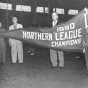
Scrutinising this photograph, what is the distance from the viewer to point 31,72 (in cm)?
893

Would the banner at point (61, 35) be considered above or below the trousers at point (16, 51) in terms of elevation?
above

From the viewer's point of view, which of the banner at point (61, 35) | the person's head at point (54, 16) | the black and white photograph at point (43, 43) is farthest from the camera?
the person's head at point (54, 16)

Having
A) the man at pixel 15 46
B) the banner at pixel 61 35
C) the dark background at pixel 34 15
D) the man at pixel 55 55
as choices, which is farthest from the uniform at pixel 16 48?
the man at pixel 55 55

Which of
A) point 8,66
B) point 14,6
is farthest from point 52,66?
point 14,6

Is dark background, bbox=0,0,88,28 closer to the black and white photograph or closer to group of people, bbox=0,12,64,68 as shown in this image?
the black and white photograph

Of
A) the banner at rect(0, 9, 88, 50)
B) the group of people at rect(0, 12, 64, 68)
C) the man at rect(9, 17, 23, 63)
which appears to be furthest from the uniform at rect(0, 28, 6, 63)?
the banner at rect(0, 9, 88, 50)

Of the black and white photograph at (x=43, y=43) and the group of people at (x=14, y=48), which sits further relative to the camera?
the group of people at (x=14, y=48)

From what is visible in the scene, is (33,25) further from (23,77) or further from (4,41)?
(23,77)

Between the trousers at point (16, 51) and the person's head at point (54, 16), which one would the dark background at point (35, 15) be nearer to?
the person's head at point (54, 16)

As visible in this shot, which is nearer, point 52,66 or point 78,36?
point 78,36

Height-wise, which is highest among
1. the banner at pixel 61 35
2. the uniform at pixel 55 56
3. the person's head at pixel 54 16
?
the person's head at pixel 54 16

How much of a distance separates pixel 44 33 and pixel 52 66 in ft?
3.37

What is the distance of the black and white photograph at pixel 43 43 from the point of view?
8.41m

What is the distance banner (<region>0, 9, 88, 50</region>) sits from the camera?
27.3 feet
